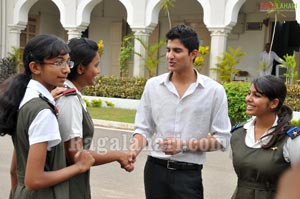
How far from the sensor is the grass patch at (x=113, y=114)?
9.74m

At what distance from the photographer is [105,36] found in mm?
15742

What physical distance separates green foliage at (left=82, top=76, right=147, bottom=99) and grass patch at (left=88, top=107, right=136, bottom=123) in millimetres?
607

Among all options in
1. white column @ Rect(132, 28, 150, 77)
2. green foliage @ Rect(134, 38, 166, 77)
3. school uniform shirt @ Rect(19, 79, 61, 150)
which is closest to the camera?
school uniform shirt @ Rect(19, 79, 61, 150)

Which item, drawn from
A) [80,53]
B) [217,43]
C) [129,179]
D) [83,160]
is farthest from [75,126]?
[217,43]

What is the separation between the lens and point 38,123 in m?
1.68

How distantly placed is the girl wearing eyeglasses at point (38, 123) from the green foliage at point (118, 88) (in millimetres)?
9767

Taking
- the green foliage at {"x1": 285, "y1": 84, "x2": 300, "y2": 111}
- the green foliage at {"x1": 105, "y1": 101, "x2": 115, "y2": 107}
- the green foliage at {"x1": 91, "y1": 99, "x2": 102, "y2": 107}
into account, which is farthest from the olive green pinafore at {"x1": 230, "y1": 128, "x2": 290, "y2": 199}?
the green foliage at {"x1": 91, "y1": 99, "x2": 102, "y2": 107}

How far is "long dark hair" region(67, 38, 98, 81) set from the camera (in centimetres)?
210

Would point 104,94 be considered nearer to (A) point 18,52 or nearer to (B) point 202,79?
(A) point 18,52

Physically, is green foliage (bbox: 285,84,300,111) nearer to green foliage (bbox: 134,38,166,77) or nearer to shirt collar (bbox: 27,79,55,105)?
green foliage (bbox: 134,38,166,77)

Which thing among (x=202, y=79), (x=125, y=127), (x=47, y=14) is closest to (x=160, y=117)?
(x=202, y=79)

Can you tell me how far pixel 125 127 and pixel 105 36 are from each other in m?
7.48

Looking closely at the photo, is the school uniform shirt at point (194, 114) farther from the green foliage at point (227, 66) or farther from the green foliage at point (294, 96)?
the green foliage at point (227, 66)

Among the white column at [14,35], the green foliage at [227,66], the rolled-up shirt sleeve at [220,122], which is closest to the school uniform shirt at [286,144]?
the rolled-up shirt sleeve at [220,122]
